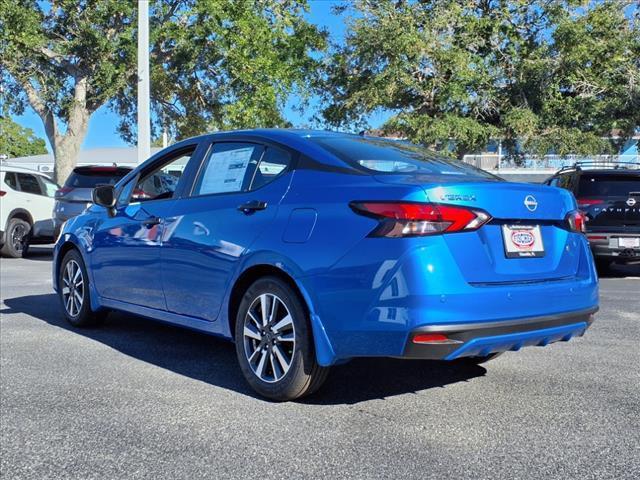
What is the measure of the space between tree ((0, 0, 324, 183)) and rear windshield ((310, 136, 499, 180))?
611 inches

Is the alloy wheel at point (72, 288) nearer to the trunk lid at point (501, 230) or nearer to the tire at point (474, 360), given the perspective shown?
the tire at point (474, 360)

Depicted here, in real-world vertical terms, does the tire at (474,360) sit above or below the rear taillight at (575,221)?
below

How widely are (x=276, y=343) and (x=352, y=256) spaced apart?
0.83 m

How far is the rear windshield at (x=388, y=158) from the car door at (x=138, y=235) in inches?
48.3

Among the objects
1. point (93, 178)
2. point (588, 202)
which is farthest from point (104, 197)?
point (93, 178)

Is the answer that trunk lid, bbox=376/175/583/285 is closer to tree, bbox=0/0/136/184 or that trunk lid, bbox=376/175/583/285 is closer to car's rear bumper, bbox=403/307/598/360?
car's rear bumper, bbox=403/307/598/360

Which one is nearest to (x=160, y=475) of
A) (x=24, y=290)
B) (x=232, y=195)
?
(x=232, y=195)

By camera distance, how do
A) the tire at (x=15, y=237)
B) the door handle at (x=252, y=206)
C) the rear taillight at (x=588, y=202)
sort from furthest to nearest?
1. the tire at (x=15, y=237)
2. the rear taillight at (x=588, y=202)
3. the door handle at (x=252, y=206)

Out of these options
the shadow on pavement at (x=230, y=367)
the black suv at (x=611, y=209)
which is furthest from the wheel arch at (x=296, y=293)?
the black suv at (x=611, y=209)

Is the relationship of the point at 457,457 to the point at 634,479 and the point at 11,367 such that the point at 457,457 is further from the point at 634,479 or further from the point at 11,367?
the point at 11,367

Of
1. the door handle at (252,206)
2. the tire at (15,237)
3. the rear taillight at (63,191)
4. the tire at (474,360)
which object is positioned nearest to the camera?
the door handle at (252,206)

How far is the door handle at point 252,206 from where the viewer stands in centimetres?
429

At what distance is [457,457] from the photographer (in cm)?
333

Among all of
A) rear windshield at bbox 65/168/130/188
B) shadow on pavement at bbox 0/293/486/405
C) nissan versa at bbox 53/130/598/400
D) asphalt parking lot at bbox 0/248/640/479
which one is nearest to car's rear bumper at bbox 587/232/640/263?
asphalt parking lot at bbox 0/248/640/479
